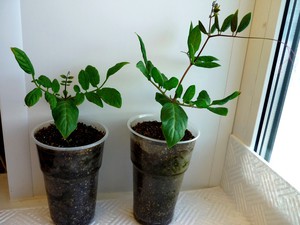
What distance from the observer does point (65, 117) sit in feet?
2.53

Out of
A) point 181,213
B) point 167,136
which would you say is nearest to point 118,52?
point 167,136

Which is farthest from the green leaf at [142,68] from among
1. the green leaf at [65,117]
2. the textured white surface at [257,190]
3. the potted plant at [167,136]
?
the textured white surface at [257,190]

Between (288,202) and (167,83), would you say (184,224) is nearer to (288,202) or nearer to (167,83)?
(288,202)

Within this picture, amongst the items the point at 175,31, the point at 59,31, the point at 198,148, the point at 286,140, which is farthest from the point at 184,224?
the point at 59,31

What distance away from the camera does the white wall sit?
0.89 m

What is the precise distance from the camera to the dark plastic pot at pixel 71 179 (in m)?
0.84

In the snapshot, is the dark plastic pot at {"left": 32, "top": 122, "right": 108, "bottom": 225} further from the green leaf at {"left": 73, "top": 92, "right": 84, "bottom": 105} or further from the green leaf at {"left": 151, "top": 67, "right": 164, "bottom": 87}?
the green leaf at {"left": 151, "top": 67, "right": 164, "bottom": 87}

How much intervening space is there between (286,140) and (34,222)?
35.6 inches

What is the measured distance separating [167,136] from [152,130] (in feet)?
0.60

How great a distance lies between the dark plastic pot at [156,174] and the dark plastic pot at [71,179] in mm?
128

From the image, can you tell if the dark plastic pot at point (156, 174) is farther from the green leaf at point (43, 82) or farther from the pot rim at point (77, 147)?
the green leaf at point (43, 82)

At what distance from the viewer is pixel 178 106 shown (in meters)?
0.81

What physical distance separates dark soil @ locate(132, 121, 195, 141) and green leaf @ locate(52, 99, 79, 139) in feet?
0.75

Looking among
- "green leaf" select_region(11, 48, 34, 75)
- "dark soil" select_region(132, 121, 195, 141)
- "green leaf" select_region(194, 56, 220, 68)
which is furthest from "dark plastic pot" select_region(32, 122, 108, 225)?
"green leaf" select_region(194, 56, 220, 68)
